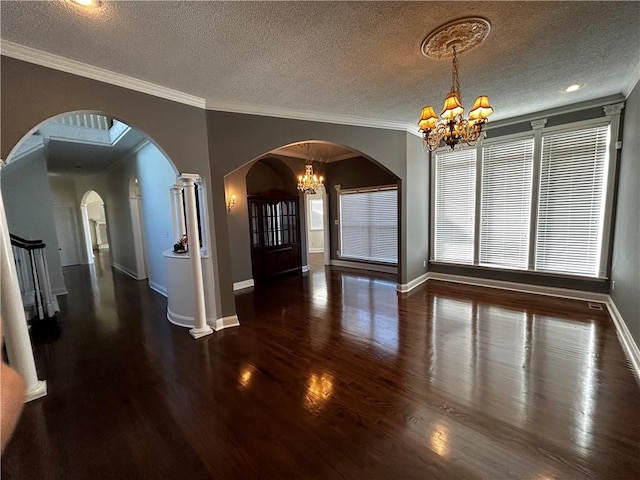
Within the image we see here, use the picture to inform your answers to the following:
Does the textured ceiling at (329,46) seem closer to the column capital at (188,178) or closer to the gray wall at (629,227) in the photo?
the gray wall at (629,227)

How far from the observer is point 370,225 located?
268 inches

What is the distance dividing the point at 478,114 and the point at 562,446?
247 cm

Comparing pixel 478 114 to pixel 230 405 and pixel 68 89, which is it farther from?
pixel 68 89

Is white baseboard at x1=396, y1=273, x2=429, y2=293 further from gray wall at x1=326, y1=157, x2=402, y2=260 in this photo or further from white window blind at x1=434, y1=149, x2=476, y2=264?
gray wall at x1=326, y1=157, x2=402, y2=260

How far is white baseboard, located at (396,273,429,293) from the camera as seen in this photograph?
197 inches

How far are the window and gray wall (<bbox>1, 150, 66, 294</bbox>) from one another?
7395 millimetres

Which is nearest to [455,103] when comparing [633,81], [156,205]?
[633,81]

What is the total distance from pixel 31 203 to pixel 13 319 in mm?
4290

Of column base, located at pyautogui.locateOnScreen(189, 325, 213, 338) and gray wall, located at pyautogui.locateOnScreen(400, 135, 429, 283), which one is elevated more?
gray wall, located at pyautogui.locateOnScreen(400, 135, 429, 283)

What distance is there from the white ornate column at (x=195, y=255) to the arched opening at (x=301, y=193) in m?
2.09

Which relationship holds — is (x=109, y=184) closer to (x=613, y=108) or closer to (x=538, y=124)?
(x=538, y=124)

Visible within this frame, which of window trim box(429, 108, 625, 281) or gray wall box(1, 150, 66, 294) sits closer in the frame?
window trim box(429, 108, 625, 281)

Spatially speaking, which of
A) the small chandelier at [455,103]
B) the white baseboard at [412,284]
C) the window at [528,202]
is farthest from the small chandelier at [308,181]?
the small chandelier at [455,103]

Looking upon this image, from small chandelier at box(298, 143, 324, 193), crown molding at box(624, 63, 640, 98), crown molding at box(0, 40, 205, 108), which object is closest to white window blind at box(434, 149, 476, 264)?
crown molding at box(624, 63, 640, 98)
